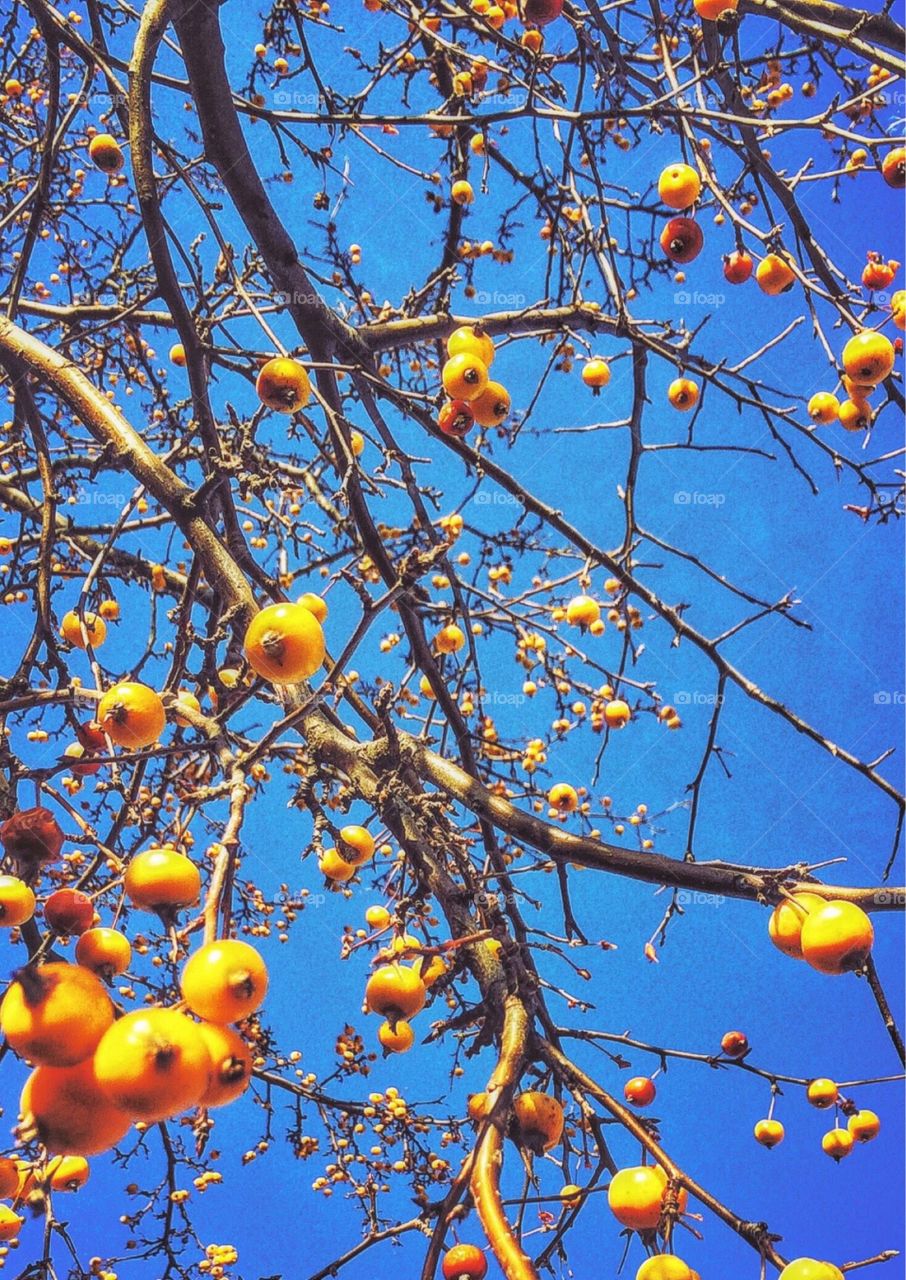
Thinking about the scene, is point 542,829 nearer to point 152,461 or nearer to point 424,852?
point 424,852

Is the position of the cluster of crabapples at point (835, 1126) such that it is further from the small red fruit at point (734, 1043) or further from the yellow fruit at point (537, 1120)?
the yellow fruit at point (537, 1120)

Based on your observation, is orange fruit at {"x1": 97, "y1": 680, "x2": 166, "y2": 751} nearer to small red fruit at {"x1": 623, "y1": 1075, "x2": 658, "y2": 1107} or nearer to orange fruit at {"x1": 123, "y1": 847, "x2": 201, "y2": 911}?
orange fruit at {"x1": 123, "y1": 847, "x2": 201, "y2": 911}

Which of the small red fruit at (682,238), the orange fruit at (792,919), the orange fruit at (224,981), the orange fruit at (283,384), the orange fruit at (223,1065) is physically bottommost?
the orange fruit at (223,1065)

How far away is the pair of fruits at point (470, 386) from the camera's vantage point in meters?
3.18

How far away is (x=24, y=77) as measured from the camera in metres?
6.15

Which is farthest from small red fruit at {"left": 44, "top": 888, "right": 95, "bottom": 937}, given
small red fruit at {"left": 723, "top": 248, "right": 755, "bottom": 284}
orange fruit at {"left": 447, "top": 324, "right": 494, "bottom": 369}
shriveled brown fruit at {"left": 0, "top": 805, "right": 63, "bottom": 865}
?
small red fruit at {"left": 723, "top": 248, "right": 755, "bottom": 284}

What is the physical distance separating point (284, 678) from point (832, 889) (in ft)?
4.13

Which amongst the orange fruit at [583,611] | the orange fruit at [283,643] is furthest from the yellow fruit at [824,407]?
the orange fruit at [283,643]

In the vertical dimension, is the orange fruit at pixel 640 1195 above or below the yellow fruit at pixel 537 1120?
below

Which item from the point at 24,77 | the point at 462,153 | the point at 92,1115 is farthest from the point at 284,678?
the point at 24,77

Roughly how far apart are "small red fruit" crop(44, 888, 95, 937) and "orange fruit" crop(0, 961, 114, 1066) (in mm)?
489

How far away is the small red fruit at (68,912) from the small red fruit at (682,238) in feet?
11.6

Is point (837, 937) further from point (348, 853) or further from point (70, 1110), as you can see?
point (70, 1110)

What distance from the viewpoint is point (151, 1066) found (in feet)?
3.97
